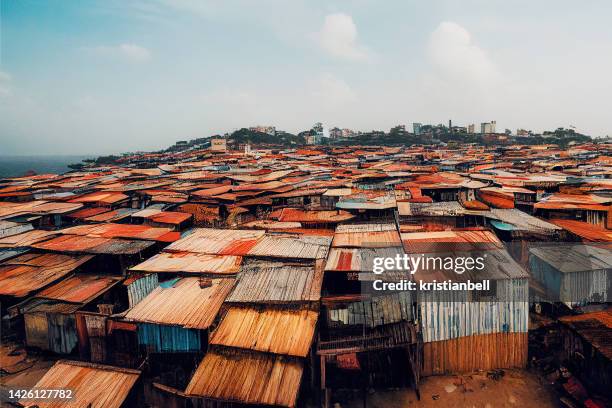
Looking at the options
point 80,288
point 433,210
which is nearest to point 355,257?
point 433,210

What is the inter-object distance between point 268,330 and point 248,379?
1.55 meters

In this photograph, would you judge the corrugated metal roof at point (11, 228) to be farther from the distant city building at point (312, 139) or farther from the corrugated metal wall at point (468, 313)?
the distant city building at point (312, 139)

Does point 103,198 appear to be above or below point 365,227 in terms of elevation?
above

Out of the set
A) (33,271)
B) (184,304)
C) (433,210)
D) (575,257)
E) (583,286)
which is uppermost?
(433,210)

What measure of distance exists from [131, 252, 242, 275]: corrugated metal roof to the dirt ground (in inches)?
272

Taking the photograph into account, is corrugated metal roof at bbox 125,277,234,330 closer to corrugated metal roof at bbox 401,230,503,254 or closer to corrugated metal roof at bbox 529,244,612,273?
corrugated metal roof at bbox 401,230,503,254

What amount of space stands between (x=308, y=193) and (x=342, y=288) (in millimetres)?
14375

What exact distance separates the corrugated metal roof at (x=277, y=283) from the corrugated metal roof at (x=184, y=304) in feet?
2.74

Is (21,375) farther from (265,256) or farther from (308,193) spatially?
(308,193)

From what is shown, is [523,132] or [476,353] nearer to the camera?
[476,353]

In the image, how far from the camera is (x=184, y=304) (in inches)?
480

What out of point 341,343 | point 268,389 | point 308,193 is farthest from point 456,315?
point 308,193

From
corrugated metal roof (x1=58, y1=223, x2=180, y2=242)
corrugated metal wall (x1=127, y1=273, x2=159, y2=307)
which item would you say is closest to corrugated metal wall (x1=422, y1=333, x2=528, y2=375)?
corrugated metal wall (x1=127, y1=273, x2=159, y2=307)

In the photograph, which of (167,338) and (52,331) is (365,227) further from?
(52,331)
